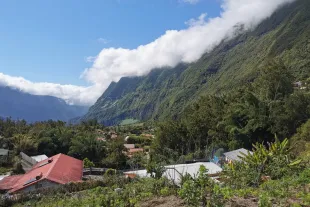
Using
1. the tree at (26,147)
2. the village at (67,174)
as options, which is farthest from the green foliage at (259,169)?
the tree at (26,147)

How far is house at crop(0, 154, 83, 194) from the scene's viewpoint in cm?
2380

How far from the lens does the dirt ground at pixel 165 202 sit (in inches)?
281

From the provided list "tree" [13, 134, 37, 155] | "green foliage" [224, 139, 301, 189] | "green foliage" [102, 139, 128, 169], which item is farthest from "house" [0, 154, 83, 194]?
"tree" [13, 134, 37, 155]

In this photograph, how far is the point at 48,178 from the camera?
2400 centimetres

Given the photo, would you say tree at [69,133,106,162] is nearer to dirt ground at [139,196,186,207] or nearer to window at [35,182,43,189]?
window at [35,182,43,189]

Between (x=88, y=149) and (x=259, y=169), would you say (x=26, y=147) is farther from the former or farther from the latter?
(x=259, y=169)

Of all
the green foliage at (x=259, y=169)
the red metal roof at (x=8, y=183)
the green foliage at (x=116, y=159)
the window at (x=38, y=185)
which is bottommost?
the red metal roof at (x=8, y=183)

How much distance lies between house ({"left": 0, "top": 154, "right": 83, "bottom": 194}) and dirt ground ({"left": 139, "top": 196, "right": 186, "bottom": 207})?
1734cm

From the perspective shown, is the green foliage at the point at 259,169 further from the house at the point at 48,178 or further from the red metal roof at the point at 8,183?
the red metal roof at the point at 8,183

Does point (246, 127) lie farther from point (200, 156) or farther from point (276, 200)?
point (276, 200)

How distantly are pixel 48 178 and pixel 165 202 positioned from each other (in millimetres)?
19009

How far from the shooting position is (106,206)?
7.18m

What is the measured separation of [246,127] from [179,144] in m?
12.6

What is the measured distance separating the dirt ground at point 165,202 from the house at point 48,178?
56.9ft
